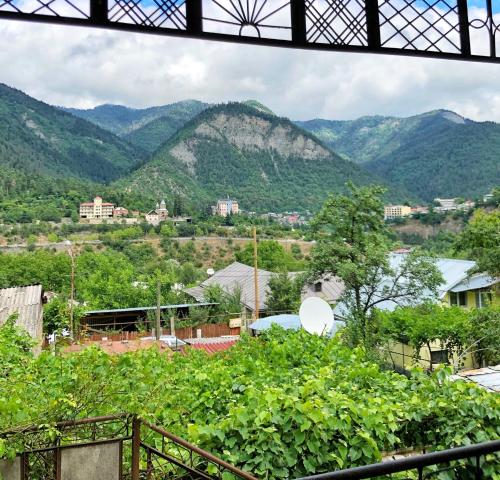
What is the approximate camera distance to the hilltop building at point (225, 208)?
56719mm

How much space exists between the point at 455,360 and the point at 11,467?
39.5 ft

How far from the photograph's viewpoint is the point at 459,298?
18.4 metres

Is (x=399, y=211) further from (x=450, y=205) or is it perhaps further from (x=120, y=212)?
(x=120, y=212)

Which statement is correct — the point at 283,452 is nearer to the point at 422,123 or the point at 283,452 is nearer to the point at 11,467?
the point at 11,467

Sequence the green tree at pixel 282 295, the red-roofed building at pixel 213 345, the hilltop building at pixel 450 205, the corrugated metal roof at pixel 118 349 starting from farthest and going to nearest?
the hilltop building at pixel 450 205
the green tree at pixel 282 295
the red-roofed building at pixel 213 345
the corrugated metal roof at pixel 118 349

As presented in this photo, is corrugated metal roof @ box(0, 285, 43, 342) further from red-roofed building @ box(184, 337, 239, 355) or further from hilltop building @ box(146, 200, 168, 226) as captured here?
hilltop building @ box(146, 200, 168, 226)

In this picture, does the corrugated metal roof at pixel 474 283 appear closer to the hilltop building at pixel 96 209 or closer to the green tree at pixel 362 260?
the green tree at pixel 362 260

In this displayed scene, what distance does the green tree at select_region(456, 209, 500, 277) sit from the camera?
15523 mm

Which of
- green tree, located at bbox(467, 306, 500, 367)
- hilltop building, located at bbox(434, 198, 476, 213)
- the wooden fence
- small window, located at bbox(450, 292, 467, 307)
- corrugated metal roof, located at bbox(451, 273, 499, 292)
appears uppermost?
hilltop building, located at bbox(434, 198, 476, 213)

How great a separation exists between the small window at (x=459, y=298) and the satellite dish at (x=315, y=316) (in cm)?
1174

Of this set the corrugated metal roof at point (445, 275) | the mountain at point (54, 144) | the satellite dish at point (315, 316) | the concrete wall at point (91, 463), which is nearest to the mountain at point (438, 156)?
the mountain at point (54, 144)

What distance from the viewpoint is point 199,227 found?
5200 centimetres

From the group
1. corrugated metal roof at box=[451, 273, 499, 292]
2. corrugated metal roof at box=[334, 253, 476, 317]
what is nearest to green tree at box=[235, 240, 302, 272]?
corrugated metal roof at box=[334, 253, 476, 317]

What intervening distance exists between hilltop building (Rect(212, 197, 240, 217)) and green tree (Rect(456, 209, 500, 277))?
3625 cm
